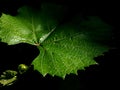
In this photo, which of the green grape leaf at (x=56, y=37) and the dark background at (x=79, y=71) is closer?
the green grape leaf at (x=56, y=37)

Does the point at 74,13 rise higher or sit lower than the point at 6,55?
higher

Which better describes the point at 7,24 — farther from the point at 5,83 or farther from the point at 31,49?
the point at 5,83

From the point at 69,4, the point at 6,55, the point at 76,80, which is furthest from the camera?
the point at 69,4

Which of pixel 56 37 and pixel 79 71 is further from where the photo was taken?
pixel 79 71

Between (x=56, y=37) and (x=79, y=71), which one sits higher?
(x=56, y=37)

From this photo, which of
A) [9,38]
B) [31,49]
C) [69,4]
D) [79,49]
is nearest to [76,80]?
[79,49]
